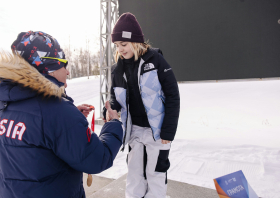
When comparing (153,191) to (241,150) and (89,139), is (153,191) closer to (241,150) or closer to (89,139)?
(89,139)

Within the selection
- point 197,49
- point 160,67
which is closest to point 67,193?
point 160,67

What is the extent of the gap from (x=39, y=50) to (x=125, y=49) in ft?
2.71

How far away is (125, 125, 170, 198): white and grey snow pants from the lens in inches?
59.7

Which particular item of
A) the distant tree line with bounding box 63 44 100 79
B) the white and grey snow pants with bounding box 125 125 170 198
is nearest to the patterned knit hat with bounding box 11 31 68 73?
the white and grey snow pants with bounding box 125 125 170 198

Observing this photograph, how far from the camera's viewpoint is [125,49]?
1548mm

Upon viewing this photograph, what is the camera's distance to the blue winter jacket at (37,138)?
28.9 inches

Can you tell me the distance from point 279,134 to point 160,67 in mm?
4407

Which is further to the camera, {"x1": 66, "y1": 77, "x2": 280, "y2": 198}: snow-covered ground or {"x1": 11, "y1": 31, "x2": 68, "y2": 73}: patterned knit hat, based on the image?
{"x1": 66, "y1": 77, "x2": 280, "y2": 198}: snow-covered ground

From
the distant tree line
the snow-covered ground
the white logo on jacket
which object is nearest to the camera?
the white logo on jacket

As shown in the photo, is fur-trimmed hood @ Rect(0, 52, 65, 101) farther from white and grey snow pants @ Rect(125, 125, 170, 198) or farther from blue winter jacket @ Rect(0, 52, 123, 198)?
white and grey snow pants @ Rect(125, 125, 170, 198)

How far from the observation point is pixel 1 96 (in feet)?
2.48

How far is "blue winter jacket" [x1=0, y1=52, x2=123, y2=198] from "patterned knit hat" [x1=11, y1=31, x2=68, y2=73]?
0.07m

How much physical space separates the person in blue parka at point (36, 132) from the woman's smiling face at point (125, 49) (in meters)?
→ 0.80

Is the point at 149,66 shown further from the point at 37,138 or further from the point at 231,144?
the point at 231,144
